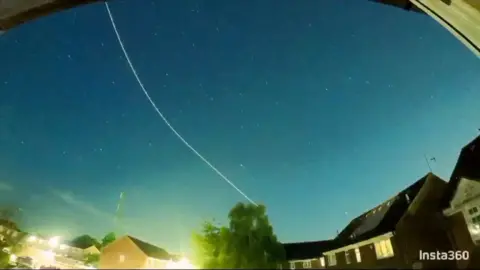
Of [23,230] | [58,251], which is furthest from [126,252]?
[23,230]

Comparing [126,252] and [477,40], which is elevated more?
[477,40]

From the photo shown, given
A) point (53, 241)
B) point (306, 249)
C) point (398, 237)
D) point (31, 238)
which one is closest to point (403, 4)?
point (398, 237)

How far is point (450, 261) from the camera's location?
1.41 meters

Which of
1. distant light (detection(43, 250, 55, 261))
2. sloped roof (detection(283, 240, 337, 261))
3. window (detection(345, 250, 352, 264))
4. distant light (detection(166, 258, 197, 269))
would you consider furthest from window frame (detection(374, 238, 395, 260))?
distant light (detection(43, 250, 55, 261))

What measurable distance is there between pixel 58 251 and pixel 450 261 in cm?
194

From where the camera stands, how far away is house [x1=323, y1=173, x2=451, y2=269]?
4.49ft

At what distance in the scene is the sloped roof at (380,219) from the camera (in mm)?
1522

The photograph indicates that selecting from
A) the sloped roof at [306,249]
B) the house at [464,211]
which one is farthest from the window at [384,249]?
the house at [464,211]

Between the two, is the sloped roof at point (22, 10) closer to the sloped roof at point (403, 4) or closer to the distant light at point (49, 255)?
the distant light at point (49, 255)

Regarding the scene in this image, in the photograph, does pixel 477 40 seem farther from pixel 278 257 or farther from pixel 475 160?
pixel 278 257

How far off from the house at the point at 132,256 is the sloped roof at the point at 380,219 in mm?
920

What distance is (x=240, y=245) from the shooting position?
1346 millimetres

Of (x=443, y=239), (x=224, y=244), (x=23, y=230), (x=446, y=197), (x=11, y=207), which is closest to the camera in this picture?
(x=224, y=244)

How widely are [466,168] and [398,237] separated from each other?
2.41 ft
